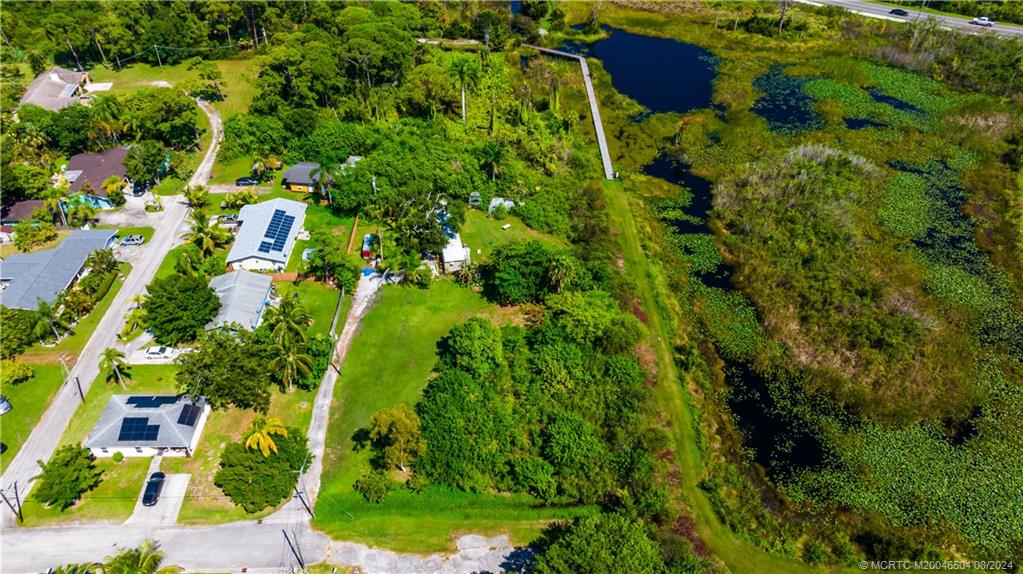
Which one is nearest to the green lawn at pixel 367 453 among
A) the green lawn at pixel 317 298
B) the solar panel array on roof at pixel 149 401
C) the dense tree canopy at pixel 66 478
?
the green lawn at pixel 317 298

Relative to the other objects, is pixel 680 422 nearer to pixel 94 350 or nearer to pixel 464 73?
pixel 94 350

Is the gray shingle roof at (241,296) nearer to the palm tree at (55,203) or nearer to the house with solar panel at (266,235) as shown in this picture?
the house with solar panel at (266,235)

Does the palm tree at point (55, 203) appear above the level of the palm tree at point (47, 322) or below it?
above

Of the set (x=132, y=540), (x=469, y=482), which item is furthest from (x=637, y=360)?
(x=132, y=540)

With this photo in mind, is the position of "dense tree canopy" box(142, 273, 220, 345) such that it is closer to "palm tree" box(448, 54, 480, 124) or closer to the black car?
the black car

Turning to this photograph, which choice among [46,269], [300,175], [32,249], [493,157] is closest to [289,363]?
[46,269]

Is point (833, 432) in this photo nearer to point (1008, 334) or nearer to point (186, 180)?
point (1008, 334)
